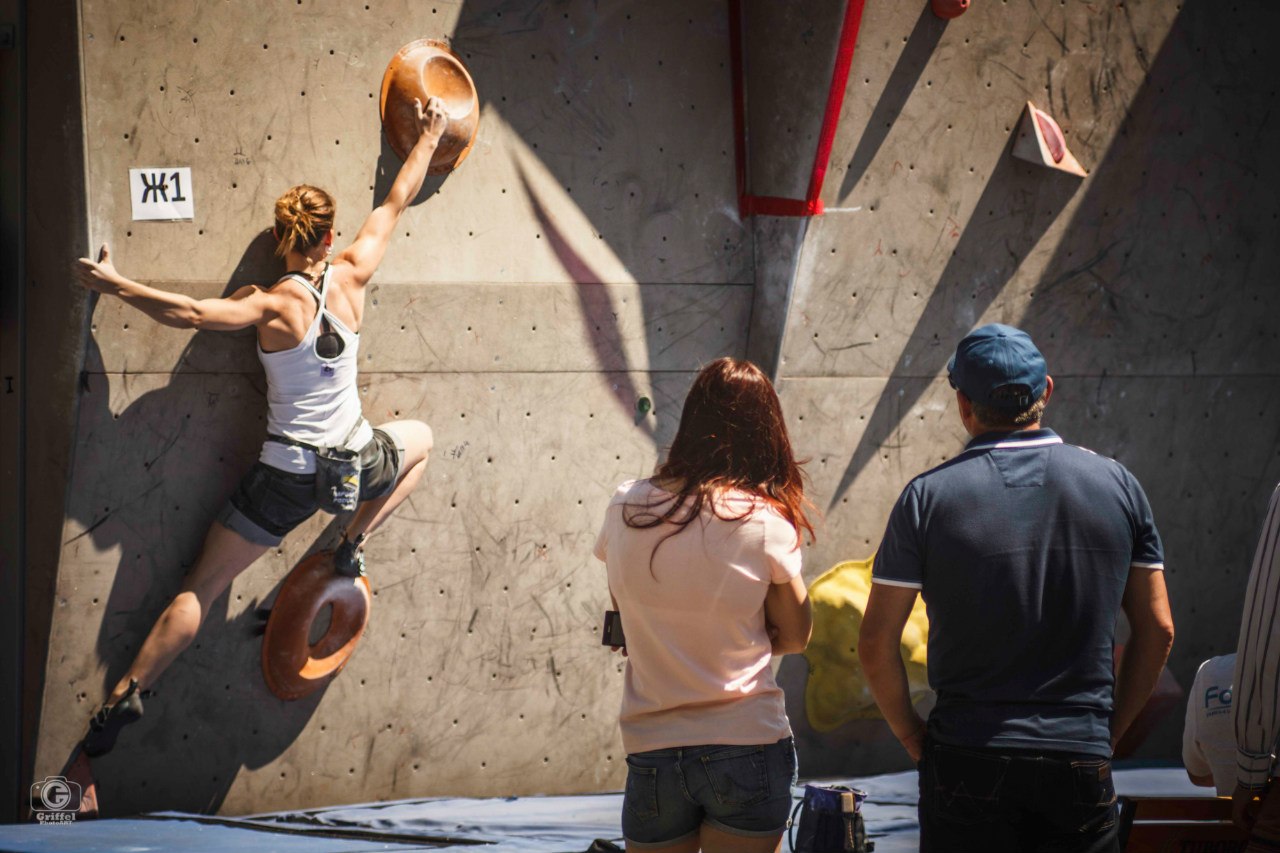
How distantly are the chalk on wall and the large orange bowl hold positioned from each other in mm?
2551

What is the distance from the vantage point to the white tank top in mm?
4328

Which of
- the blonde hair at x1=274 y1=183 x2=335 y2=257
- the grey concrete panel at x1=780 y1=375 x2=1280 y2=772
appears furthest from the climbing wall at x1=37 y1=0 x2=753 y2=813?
the grey concrete panel at x1=780 y1=375 x2=1280 y2=772

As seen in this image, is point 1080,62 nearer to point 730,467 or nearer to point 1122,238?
point 1122,238

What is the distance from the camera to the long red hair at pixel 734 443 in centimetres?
261

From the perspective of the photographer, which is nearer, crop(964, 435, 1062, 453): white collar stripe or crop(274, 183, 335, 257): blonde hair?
crop(964, 435, 1062, 453): white collar stripe

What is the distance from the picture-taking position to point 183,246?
4.49 m

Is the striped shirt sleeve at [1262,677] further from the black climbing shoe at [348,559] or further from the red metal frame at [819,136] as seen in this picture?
the black climbing shoe at [348,559]

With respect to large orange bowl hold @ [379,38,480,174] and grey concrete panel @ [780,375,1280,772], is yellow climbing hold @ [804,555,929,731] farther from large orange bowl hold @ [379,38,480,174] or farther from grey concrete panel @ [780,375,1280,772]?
large orange bowl hold @ [379,38,480,174]

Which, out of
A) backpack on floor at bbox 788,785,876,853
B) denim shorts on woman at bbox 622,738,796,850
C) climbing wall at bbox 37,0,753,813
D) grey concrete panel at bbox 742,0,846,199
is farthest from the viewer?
grey concrete panel at bbox 742,0,846,199

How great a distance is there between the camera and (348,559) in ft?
15.2

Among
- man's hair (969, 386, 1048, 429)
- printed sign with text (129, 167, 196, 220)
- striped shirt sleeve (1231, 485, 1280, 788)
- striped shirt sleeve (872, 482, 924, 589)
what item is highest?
printed sign with text (129, 167, 196, 220)

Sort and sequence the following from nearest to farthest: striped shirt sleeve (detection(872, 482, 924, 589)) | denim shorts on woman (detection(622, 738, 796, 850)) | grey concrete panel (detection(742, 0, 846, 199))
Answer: striped shirt sleeve (detection(872, 482, 924, 589)), denim shorts on woman (detection(622, 738, 796, 850)), grey concrete panel (detection(742, 0, 846, 199))

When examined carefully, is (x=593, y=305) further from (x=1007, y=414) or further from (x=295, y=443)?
(x=1007, y=414)

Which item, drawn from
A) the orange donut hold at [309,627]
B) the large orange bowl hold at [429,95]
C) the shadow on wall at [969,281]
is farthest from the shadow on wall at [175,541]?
the shadow on wall at [969,281]
